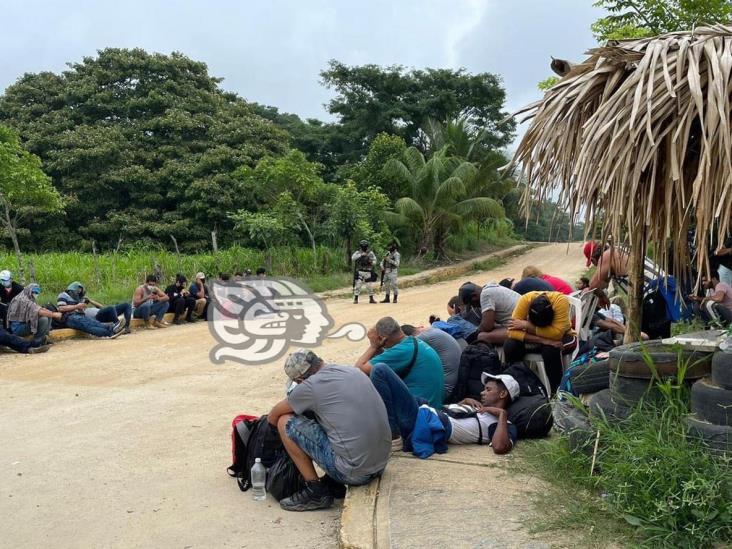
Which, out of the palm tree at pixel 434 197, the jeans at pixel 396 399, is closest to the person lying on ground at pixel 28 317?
the jeans at pixel 396 399

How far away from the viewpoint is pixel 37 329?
11742 millimetres

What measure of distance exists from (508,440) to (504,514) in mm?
1304

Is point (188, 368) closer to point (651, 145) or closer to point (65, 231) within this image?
point (651, 145)

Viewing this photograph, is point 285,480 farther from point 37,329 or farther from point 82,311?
point 82,311

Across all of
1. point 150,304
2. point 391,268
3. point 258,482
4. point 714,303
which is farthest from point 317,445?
point 391,268

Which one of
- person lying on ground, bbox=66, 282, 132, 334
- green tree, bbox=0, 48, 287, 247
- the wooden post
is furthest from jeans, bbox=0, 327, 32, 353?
green tree, bbox=0, 48, 287, 247

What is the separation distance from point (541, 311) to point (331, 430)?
250 cm

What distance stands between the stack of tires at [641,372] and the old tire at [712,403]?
0.29 metres

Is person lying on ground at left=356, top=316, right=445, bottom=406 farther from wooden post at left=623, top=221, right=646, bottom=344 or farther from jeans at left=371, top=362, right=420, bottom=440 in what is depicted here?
wooden post at left=623, top=221, right=646, bottom=344

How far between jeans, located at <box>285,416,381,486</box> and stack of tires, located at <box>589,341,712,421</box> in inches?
67.2

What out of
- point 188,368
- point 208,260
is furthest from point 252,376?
point 208,260

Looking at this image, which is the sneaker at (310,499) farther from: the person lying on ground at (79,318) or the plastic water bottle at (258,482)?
the person lying on ground at (79,318)

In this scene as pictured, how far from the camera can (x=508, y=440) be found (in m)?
5.39

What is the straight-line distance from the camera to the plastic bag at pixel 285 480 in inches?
198
